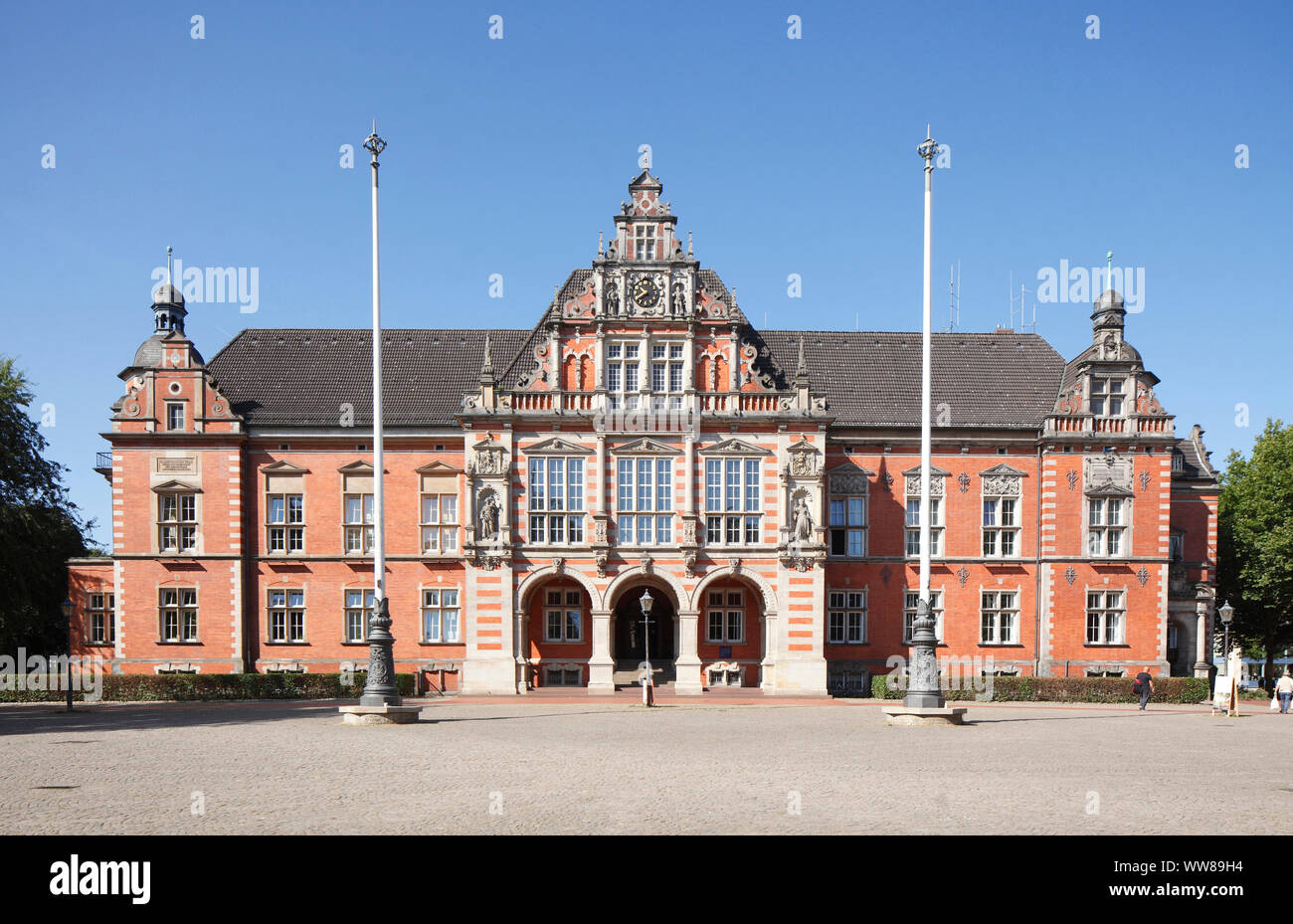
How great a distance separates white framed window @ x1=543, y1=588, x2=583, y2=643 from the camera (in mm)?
38844

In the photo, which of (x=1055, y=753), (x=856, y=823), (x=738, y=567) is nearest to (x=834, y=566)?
(x=738, y=567)

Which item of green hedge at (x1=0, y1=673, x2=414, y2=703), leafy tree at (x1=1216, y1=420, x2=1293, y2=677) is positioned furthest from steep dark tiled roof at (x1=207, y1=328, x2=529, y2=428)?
leafy tree at (x1=1216, y1=420, x2=1293, y2=677)

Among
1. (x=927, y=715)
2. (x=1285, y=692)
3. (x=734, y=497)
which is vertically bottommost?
(x=1285, y=692)

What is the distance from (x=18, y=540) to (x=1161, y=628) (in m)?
53.1

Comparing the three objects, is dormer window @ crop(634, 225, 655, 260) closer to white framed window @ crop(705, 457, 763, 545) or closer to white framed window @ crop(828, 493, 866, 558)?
white framed window @ crop(705, 457, 763, 545)

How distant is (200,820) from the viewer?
475 inches

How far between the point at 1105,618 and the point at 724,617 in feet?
56.3

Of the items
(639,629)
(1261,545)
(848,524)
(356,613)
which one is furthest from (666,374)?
(1261,545)

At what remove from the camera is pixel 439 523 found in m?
39.4

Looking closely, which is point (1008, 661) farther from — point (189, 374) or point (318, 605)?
point (189, 374)

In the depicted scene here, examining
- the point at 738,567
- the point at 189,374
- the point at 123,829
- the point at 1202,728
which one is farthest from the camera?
the point at 189,374

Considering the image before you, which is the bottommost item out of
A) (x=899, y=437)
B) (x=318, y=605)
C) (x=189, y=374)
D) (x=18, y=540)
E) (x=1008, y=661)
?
(x=1008, y=661)

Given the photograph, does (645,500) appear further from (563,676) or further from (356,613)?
(356,613)

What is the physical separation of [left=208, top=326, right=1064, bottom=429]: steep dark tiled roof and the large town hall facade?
10.5 inches
